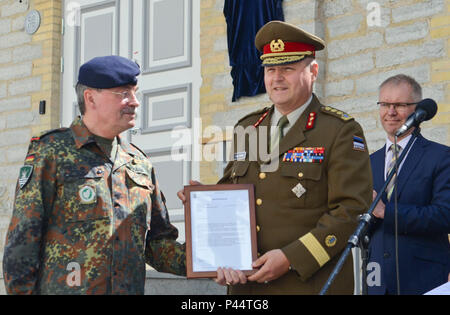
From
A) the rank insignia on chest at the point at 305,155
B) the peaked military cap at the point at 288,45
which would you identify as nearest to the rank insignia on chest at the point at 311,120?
the rank insignia on chest at the point at 305,155

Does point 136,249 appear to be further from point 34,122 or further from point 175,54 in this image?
point 34,122

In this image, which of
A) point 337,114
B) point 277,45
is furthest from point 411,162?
point 277,45

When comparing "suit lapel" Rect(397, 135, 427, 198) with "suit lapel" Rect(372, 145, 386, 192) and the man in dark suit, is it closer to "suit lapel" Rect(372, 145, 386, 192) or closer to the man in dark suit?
the man in dark suit

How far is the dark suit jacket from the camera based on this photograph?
4.21 metres

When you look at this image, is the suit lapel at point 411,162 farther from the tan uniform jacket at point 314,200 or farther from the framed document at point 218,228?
the framed document at point 218,228

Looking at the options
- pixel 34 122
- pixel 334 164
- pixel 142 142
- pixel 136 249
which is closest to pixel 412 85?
pixel 334 164

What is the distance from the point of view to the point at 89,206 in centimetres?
358

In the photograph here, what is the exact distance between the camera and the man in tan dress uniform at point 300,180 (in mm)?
3475

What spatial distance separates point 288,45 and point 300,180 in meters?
0.61

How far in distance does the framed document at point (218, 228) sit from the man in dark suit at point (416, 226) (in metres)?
0.93

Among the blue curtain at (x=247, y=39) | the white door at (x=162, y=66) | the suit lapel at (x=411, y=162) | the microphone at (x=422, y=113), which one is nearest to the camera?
the microphone at (x=422, y=113)

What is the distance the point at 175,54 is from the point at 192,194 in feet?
14.0

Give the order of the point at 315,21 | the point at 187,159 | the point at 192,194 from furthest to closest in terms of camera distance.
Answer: the point at 187,159 → the point at 315,21 → the point at 192,194

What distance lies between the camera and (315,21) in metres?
6.74
